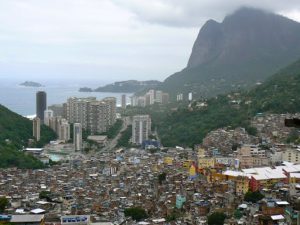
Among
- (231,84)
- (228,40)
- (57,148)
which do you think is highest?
(228,40)

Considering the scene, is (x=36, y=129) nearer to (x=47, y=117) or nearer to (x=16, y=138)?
(x=16, y=138)

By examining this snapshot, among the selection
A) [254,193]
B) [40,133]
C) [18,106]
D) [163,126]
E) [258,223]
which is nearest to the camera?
[258,223]

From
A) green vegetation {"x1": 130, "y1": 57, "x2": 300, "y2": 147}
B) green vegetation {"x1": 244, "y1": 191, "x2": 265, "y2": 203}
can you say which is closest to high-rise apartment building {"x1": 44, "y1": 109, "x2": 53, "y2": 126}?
green vegetation {"x1": 130, "y1": 57, "x2": 300, "y2": 147}

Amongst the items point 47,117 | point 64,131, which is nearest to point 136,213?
point 64,131

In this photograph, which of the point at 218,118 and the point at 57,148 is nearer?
the point at 57,148

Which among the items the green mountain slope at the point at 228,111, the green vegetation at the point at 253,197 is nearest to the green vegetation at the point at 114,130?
the green mountain slope at the point at 228,111

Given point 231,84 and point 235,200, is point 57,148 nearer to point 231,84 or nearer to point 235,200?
point 235,200

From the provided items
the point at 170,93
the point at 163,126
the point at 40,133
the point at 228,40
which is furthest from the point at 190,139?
the point at 228,40
